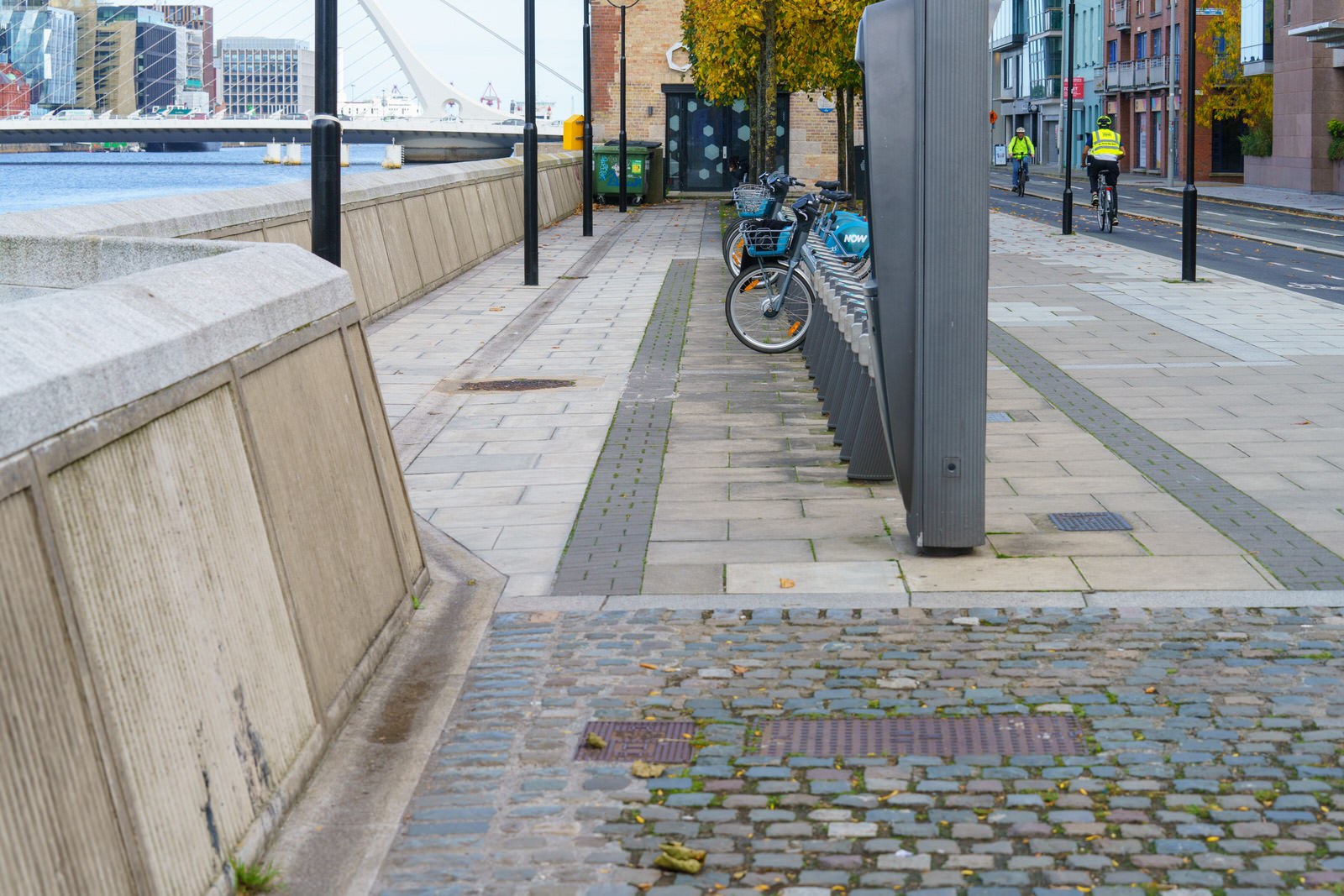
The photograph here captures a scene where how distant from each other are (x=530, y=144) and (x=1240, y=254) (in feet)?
35.6

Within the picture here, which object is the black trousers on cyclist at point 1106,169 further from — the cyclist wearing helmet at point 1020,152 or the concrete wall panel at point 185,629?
the concrete wall panel at point 185,629

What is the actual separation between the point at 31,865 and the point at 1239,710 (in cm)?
339

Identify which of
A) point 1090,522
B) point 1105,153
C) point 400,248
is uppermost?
point 1105,153

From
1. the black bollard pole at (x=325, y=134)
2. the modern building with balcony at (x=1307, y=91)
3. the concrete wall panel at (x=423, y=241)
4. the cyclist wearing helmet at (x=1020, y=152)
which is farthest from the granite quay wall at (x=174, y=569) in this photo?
the modern building with balcony at (x=1307, y=91)

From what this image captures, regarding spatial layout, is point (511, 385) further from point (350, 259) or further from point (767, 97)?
point (767, 97)

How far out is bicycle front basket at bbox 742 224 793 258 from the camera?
12.6 meters

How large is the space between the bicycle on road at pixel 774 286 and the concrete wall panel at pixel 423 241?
20.1 ft

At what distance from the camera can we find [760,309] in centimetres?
1270

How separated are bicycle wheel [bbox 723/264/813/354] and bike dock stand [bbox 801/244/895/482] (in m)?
0.70

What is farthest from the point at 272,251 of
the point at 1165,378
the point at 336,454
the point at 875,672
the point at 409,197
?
the point at 409,197

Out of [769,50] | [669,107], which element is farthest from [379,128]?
[769,50]

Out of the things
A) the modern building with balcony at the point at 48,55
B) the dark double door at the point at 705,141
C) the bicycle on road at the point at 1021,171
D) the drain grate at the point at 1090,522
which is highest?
the modern building with balcony at the point at 48,55

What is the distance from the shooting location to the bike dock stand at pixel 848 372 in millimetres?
7887

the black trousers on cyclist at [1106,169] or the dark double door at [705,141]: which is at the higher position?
the dark double door at [705,141]
